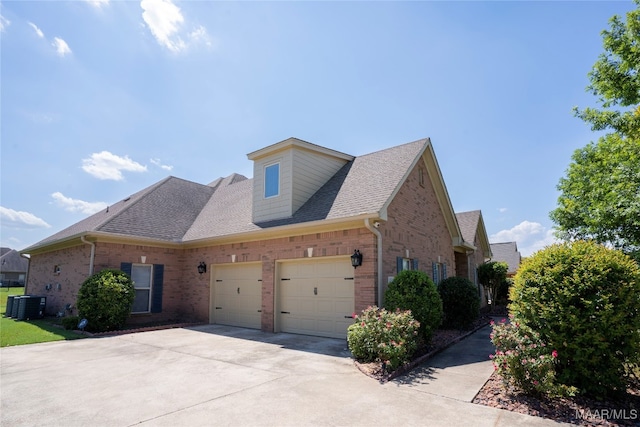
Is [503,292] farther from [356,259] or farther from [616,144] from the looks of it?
[356,259]

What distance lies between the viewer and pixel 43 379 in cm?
595

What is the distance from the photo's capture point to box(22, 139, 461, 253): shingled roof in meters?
9.81

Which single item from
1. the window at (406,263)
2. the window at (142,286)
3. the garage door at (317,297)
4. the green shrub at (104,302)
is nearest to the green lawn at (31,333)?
the green shrub at (104,302)

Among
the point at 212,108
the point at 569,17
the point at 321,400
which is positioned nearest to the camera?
the point at 321,400

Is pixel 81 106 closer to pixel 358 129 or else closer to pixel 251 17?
pixel 251 17

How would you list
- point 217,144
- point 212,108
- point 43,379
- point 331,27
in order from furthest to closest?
1. point 217,144
2. point 212,108
3. point 331,27
4. point 43,379

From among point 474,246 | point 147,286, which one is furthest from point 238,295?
point 474,246

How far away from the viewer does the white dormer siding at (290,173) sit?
11.4 m

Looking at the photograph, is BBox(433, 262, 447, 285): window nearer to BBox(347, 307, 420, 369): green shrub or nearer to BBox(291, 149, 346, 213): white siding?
BBox(291, 149, 346, 213): white siding

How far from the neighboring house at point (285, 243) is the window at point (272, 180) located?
51 millimetres

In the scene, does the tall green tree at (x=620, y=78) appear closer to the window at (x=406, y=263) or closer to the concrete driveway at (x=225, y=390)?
the window at (x=406, y=263)

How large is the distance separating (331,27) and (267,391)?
31.9ft

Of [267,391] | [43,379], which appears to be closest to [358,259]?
[267,391]

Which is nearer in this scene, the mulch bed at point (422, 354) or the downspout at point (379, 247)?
the mulch bed at point (422, 354)
